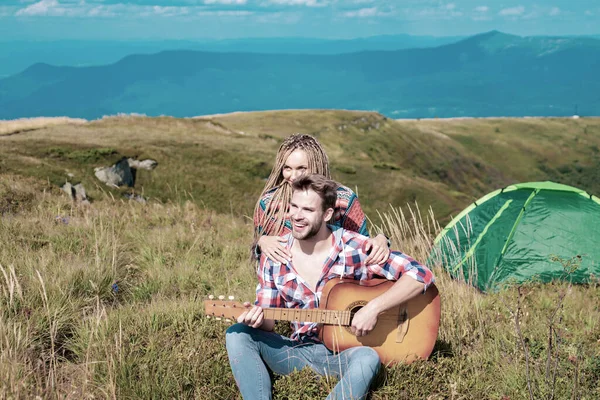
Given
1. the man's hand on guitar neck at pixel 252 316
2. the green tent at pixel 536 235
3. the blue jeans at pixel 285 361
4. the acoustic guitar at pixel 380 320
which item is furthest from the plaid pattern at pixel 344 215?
the green tent at pixel 536 235

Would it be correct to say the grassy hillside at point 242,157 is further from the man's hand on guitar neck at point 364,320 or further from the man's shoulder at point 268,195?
the man's hand on guitar neck at point 364,320

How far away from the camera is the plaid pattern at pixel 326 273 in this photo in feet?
12.4

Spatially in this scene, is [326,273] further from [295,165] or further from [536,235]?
[536,235]

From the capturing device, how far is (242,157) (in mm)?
28719

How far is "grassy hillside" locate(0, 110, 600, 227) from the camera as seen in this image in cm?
2056

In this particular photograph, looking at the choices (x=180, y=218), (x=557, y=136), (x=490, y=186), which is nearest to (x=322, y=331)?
(x=180, y=218)

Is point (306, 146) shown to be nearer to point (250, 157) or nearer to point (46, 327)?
point (46, 327)

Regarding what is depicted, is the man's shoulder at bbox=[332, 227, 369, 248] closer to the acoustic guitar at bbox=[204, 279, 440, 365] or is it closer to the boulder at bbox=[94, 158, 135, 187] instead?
the acoustic guitar at bbox=[204, 279, 440, 365]

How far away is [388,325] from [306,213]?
103cm

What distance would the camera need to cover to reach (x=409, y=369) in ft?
12.7

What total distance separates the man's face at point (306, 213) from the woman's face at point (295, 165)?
984 millimetres

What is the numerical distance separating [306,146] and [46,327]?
2.61 m

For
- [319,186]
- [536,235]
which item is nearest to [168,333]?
[319,186]

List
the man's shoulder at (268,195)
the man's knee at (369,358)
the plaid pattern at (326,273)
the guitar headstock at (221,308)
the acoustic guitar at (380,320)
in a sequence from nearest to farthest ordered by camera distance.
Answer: the guitar headstock at (221,308) → the man's knee at (369,358) → the acoustic guitar at (380,320) → the plaid pattern at (326,273) → the man's shoulder at (268,195)
